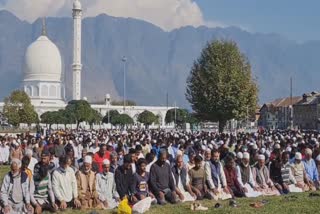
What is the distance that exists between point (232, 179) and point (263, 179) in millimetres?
915

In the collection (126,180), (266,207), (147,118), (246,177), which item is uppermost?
(147,118)

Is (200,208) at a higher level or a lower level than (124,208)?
lower

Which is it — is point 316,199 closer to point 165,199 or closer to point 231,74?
point 165,199

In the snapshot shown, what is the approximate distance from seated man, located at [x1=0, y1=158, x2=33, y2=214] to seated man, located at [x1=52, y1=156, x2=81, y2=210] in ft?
3.64

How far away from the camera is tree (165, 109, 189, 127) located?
376ft

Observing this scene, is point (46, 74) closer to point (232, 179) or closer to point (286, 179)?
point (286, 179)

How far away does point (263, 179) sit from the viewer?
15570mm

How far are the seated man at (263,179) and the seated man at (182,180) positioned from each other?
195 centimetres

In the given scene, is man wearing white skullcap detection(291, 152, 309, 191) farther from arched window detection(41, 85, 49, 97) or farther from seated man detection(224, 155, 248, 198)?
arched window detection(41, 85, 49, 97)

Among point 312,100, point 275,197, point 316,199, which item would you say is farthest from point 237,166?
point 312,100

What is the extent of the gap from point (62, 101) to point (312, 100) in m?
45.6

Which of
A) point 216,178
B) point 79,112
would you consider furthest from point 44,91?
point 216,178

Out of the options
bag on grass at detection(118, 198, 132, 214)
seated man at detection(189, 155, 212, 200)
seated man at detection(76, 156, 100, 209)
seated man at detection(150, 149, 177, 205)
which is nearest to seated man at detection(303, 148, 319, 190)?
seated man at detection(189, 155, 212, 200)

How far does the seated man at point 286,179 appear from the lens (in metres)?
15.9
